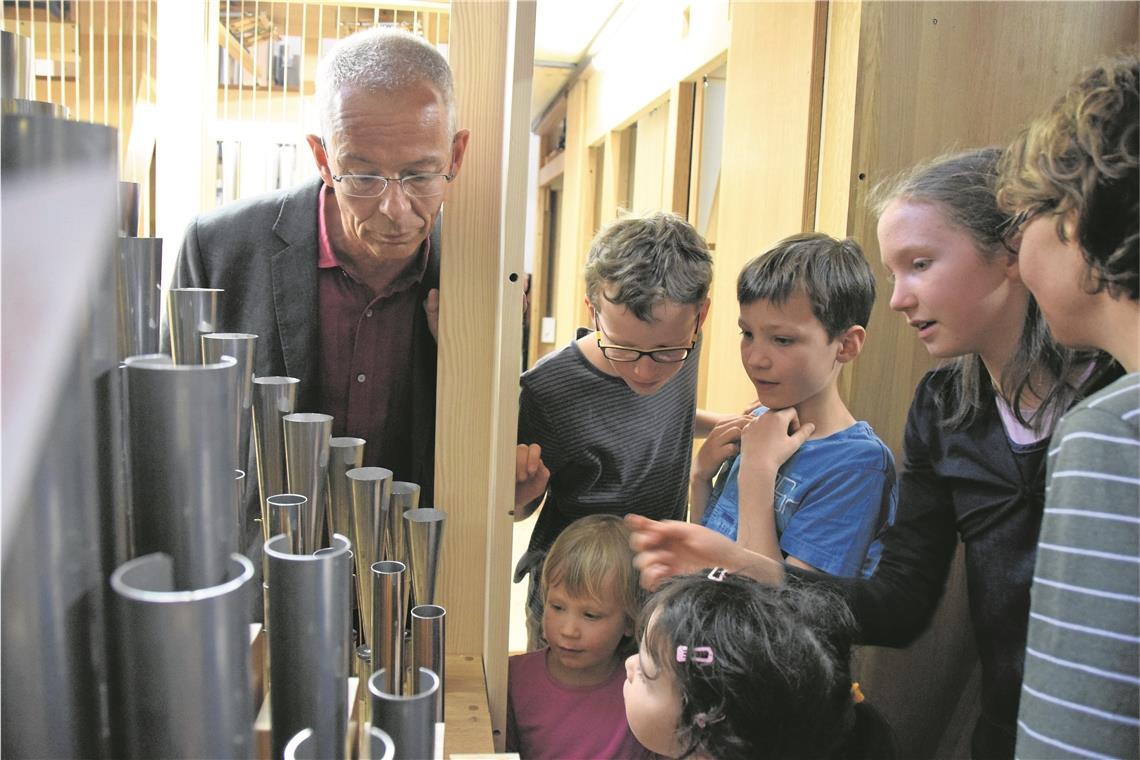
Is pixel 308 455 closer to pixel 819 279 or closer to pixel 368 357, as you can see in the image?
pixel 368 357

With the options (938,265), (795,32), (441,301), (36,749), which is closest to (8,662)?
(36,749)

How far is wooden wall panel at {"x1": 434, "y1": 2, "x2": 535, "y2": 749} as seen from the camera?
1.05 meters

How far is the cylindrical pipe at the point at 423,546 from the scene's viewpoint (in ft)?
2.88

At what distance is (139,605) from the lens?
46 cm

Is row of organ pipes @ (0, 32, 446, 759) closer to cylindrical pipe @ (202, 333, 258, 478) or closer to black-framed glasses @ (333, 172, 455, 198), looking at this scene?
cylindrical pipe @ (202, 333, 258, 478)

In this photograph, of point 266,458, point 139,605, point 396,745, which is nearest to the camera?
point 139,605

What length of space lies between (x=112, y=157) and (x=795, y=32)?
146 centimetres

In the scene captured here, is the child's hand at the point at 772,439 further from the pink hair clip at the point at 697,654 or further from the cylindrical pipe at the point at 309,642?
the cylindrical pipe at the point at 309,642

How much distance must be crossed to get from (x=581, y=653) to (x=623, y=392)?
0.42 meters

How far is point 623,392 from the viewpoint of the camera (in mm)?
1398

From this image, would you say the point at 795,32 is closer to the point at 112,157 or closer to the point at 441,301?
Answer: the point at 441,301

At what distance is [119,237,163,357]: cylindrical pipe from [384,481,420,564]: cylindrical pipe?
32 cm

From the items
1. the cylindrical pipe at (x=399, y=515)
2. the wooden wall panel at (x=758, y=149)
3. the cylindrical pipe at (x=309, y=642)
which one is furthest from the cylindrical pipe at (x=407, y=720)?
the wooden wall panel at (x=758, y=149)

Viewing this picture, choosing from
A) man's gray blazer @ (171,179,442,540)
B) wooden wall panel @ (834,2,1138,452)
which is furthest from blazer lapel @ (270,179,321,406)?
wooden wall panel @ (834,2,1138,452)
